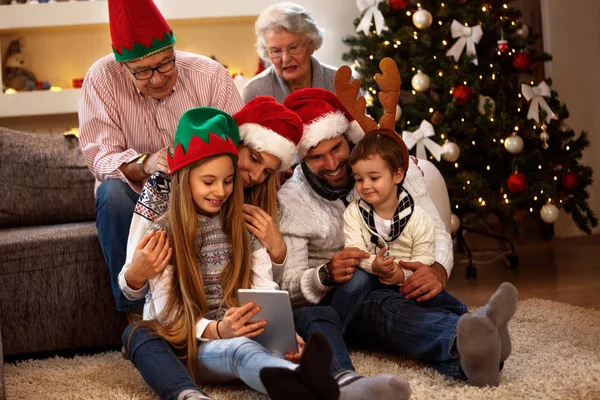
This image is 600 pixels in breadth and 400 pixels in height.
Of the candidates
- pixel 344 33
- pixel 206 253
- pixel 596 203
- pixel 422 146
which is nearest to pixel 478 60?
pixel 422 146

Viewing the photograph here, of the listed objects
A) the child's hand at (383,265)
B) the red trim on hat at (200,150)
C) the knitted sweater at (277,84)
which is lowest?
the child's hand at (383,265)

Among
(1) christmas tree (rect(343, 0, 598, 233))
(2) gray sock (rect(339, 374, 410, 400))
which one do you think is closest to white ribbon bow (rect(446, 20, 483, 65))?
(1) christmas tree (rect(343, 0, 598, 233))

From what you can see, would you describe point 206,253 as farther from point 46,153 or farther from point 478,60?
point 478,60

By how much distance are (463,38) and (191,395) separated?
8.60 feet

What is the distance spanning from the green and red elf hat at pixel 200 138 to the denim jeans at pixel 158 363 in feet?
1.41

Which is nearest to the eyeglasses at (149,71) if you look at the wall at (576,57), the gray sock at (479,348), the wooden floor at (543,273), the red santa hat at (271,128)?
the red santa hat at (271,128)

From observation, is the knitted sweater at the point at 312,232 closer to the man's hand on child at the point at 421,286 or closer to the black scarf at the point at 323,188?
the black scarf at the point at 323,188

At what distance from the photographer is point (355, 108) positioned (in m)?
2.38

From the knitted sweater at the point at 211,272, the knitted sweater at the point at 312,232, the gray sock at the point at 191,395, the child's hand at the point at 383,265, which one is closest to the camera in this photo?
the gray sock at the point at 191,395

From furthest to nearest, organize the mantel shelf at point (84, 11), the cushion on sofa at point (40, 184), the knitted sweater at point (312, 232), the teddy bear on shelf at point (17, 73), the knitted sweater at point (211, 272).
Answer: the teddy bear on shelf at point (17, 73), the mantel shelf at point (84, 11), the cushion on sofa at point (40, 184), the knitted sweater at point (312, 232), the knitted sweater at point (211, 272)

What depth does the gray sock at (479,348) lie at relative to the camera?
5.72 ft

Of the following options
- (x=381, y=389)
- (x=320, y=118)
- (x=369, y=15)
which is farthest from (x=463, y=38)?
(x=381, y=389)

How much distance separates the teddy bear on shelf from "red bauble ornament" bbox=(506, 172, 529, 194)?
2621mm

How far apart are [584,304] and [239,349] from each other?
158 cm
